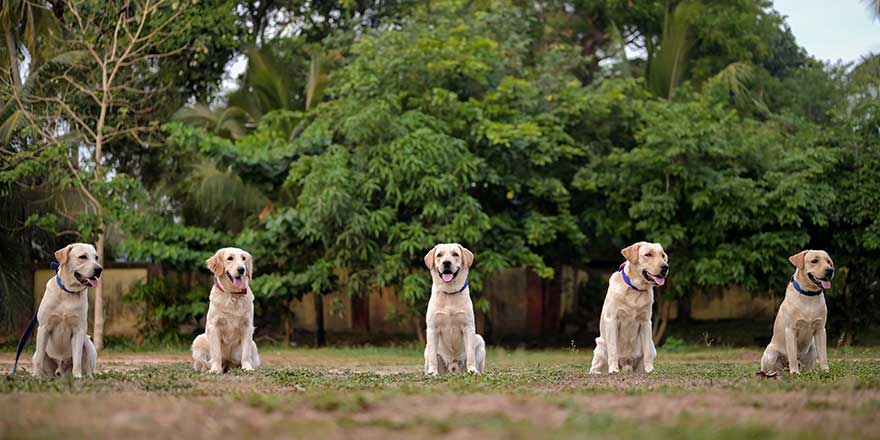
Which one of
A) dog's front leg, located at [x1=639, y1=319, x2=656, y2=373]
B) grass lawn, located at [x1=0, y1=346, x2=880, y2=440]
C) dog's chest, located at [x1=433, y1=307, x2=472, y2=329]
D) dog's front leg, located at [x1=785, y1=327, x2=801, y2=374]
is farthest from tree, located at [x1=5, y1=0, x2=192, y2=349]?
dog's front leg, located at [x1=785, y1=327, x2=801, y2=374]

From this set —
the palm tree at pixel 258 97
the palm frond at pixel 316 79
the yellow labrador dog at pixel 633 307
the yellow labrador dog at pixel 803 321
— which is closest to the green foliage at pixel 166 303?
the palm tree at pixel 258 97

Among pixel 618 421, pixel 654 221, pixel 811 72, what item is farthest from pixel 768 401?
pixel 811 72

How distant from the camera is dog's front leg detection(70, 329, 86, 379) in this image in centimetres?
895

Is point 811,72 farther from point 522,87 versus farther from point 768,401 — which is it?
point 768,401

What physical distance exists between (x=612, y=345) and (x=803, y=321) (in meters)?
1.78

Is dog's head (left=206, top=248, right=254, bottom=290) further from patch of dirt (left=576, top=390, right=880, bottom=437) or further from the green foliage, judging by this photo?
the green foliage

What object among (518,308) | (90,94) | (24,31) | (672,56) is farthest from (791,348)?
(24,31)

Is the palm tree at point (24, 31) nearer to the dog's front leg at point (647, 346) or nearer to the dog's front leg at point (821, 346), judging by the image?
the dog's front leg at point (647, 346)

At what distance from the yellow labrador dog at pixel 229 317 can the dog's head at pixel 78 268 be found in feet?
4.33

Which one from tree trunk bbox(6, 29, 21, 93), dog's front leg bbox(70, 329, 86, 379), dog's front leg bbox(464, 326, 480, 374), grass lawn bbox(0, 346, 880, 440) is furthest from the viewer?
tree trunk bbox(6, 29, 21, 93)

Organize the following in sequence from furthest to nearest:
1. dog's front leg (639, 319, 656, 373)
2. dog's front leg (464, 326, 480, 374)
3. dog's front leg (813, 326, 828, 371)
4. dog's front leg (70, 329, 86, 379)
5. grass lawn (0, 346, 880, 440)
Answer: dog's front leg (639, 319, 656, 373) < dog's front leg (464, 326, 480, 374) < dog's front leg (813, 326, 828, 371) < dog's front leg (70, 329, 86, 379) < grass lawn (0, 346, 880, 440)

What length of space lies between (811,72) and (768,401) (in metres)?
20.3

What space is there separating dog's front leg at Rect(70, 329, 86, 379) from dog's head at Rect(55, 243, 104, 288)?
433 mm

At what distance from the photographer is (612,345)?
989cm
